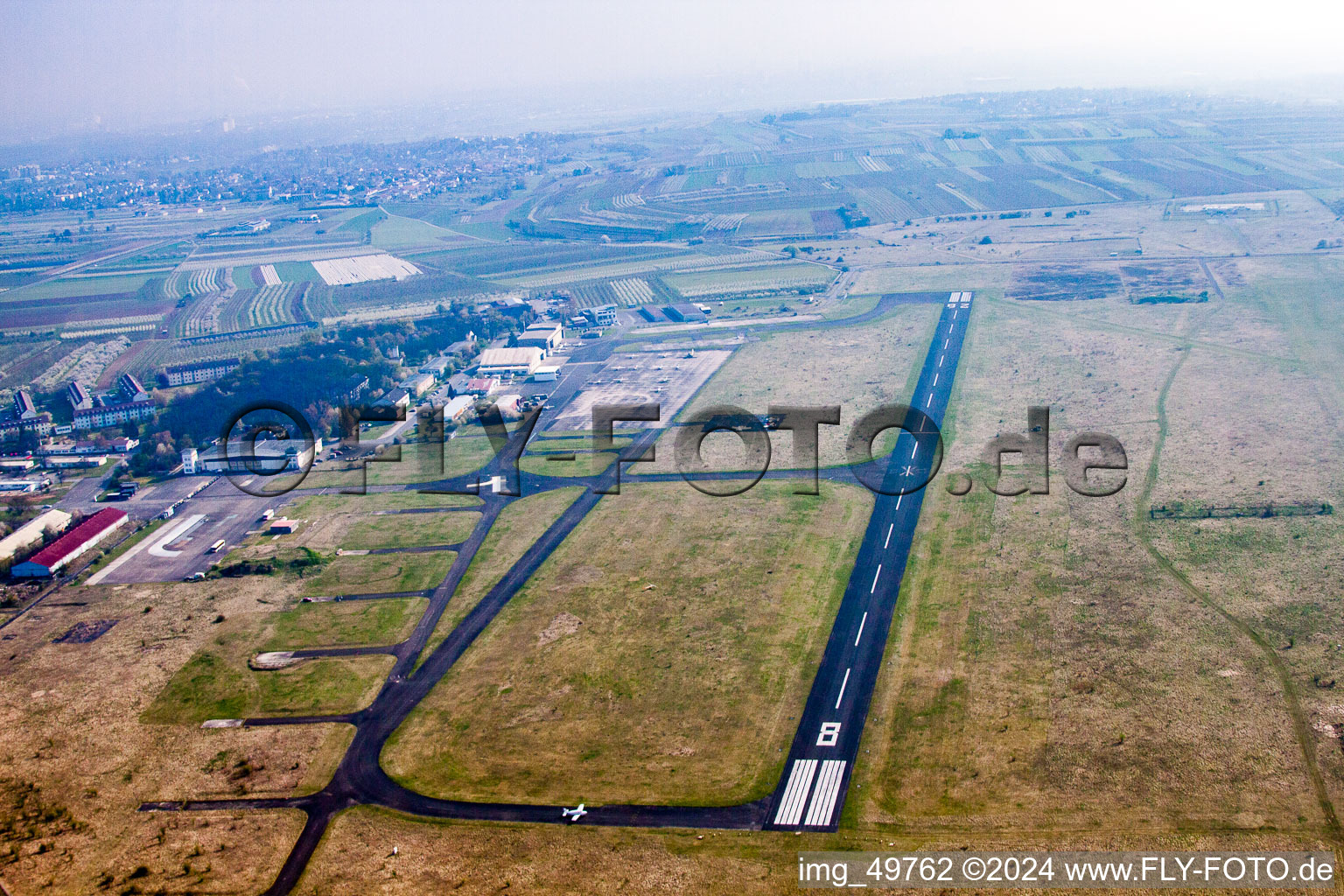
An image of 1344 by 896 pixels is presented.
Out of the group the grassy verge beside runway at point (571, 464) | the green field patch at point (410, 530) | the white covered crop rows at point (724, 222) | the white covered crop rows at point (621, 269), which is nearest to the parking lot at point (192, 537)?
the green field patch at point (410, 530)

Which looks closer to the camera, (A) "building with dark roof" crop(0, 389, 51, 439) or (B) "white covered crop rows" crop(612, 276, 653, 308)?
(A) "building with dark roof" crop(0, 389, 51, 439)

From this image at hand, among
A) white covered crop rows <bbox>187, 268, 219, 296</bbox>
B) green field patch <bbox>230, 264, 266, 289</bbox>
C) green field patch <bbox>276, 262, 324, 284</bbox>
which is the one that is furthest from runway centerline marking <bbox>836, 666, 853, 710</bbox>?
white covered crop rows <bbox>187, 268, 219, 296</bbox>

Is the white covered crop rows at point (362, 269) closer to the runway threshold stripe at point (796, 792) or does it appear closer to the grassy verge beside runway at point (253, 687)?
the grassy verge beside runway at point (253, 687)

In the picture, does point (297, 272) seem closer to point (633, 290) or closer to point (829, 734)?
point (633, 290)

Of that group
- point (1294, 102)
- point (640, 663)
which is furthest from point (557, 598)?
point (1294, 102)

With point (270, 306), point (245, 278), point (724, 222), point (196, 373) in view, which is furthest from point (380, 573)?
point (724, 222)

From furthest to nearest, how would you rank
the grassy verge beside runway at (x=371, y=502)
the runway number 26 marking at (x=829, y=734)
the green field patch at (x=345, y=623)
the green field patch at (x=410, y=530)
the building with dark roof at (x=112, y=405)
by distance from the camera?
the building with dark roof at (x=112, y=405), the grassy verge beside runway at (x=371, y=502), the green field patch at (x=410, y=530), the green field patch at (x=345, y=623), the runway number 26 marking at (x=829, y=734)

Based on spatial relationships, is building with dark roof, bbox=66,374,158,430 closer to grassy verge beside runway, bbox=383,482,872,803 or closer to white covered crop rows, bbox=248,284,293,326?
white covered crop rows, bbox=248,284,293,326
